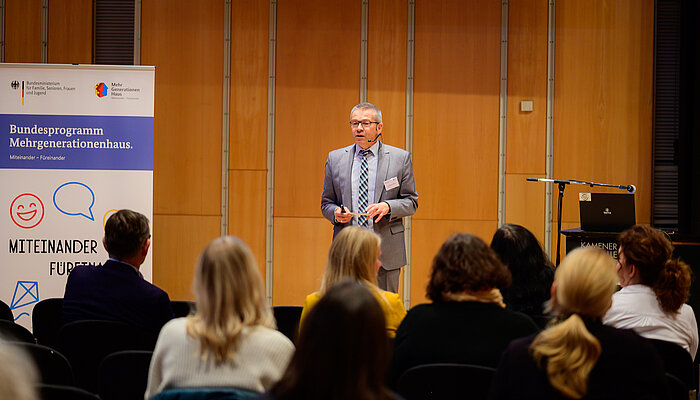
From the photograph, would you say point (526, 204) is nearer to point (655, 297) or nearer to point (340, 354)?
point (655, 297)

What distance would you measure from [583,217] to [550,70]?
1.82 m

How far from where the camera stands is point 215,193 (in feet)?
20.8

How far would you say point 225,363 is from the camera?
1.81m

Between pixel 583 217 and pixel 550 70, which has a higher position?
pixel 550 70

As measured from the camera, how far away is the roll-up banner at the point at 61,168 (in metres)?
5.26

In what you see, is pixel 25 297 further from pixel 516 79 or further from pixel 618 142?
pixel 618 142

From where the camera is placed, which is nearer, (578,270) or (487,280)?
(578,270)

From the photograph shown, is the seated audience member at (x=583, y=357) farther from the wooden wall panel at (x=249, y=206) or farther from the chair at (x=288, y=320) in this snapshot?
the wooden wall panel at (x=249, y=206)

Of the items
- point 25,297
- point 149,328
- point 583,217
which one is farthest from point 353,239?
point 25,297

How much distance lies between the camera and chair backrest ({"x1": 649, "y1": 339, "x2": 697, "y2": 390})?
2.48 metres

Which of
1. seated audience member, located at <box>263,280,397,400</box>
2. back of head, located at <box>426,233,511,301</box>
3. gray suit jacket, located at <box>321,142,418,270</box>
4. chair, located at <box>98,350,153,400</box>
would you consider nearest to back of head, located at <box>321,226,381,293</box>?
back of head, located at <box>426,233,511,301</box>

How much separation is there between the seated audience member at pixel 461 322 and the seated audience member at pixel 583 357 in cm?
33

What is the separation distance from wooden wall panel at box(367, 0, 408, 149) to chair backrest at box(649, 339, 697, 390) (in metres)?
4.10

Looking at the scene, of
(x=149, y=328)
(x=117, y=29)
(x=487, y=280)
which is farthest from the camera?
(x=117, y=29)
